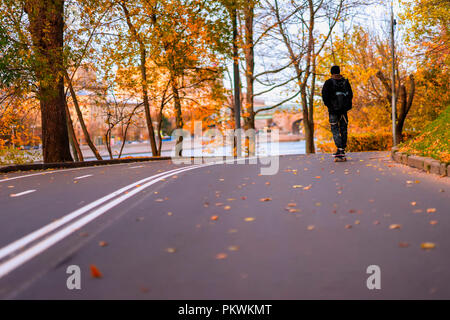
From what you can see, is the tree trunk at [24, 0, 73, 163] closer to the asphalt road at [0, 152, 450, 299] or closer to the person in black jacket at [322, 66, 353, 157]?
the asphalt road at [0, 152, 450, 299]

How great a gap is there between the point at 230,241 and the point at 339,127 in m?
8.55

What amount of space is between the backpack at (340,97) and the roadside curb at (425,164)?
1.93m

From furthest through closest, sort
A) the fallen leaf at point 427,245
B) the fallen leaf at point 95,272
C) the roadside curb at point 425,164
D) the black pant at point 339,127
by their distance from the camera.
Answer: the black pant at point 339,127 < the roadside curb at point 425,164 < the fallen leaf at point 427,245 < the fallen leaf at point 95,272

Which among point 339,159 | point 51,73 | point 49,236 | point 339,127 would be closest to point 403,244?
point 49,236

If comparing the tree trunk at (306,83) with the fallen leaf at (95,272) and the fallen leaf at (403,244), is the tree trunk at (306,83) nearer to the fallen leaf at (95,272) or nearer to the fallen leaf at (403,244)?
the fallen leaf at (403,244)

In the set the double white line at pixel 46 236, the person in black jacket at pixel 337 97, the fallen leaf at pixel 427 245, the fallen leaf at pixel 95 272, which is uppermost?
the person in black jacket at pixel 337 97

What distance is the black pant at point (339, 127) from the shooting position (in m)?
11.7

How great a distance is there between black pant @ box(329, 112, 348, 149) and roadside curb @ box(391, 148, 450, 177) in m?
1.55

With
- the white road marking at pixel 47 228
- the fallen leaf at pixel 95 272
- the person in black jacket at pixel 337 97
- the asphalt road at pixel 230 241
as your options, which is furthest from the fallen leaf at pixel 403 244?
the person in black jacket at pixel 337 97

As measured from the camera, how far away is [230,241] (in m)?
4.13

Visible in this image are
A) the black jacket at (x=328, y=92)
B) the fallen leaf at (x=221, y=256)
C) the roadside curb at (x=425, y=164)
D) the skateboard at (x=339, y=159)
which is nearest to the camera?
the fallen leaf at (x=221, y=256)

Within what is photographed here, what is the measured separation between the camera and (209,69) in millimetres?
26234

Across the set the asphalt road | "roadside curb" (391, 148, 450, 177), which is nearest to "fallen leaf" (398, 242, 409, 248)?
the asphalt road
